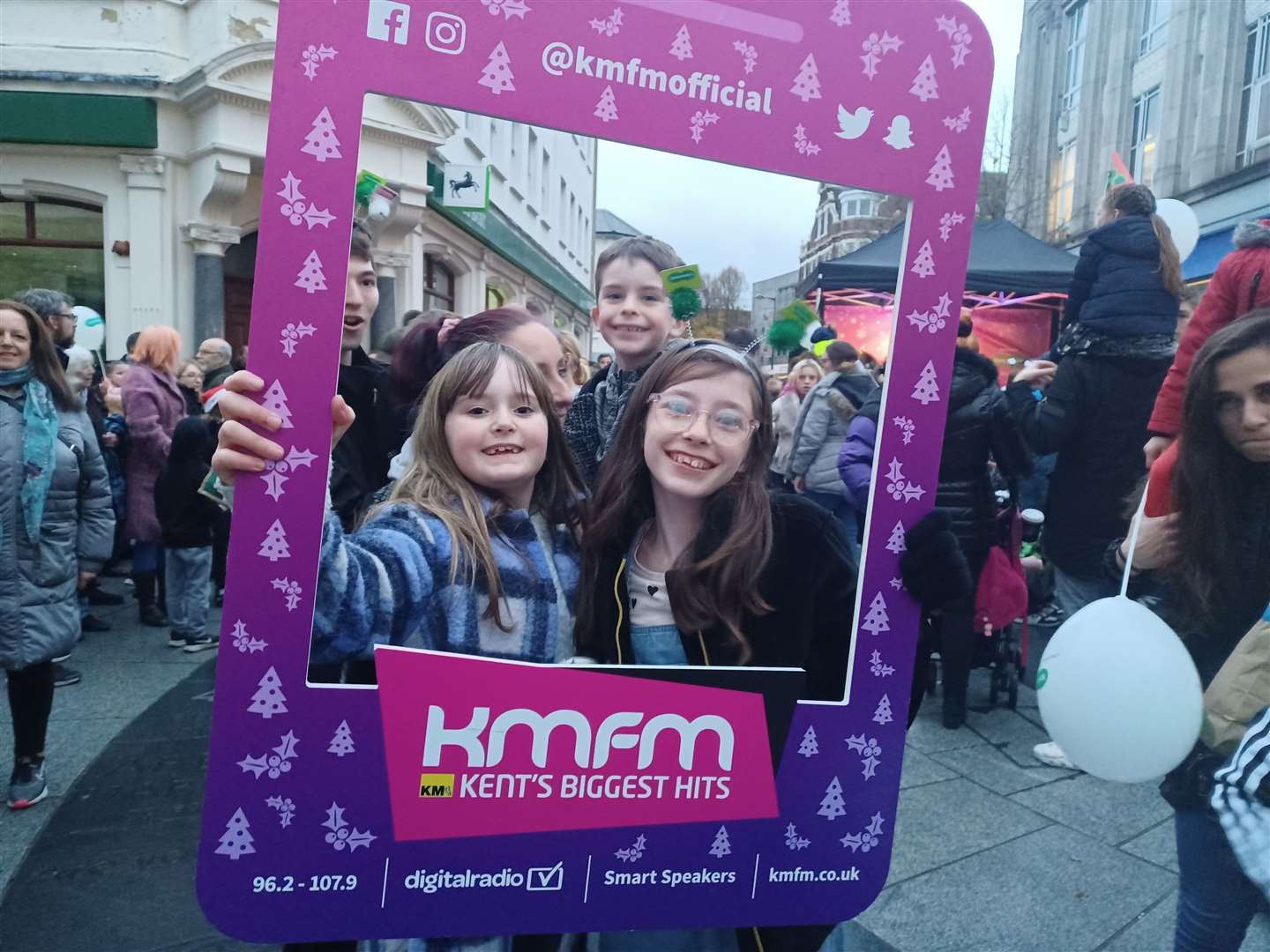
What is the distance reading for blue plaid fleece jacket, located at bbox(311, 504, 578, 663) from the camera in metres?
1.09

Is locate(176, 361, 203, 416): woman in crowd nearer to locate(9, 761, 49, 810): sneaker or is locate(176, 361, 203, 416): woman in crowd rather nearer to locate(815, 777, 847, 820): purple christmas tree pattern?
locate(9, 761, 49, 810): sneaker

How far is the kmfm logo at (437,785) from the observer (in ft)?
3.60

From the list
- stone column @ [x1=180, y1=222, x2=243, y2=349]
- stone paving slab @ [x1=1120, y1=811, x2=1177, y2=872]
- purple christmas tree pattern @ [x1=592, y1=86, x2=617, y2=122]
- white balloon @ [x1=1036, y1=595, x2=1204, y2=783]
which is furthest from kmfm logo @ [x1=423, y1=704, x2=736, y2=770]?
stone column @ [x1=180, y1=222, x2=243, y2=349]

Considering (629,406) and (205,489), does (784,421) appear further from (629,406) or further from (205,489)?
(205,489)

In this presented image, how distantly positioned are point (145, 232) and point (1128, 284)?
913cm

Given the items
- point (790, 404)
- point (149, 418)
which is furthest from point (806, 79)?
point (149, 418)

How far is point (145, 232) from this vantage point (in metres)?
8.88

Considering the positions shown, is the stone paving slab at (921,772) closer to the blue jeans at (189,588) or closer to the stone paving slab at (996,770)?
the stone paving slab at (996,770)

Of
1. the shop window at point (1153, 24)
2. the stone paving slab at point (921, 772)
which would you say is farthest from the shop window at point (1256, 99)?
the stone paving slab at point (921, 772)

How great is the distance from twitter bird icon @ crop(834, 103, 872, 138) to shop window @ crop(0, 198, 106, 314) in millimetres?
9974

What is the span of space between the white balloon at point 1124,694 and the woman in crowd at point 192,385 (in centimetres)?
576

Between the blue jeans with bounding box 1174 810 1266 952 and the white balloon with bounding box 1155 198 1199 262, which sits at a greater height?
the white balloon with bounding box 1155 198 1199 262

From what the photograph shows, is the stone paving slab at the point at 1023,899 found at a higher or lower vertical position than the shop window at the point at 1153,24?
lower

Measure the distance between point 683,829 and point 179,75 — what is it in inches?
393
